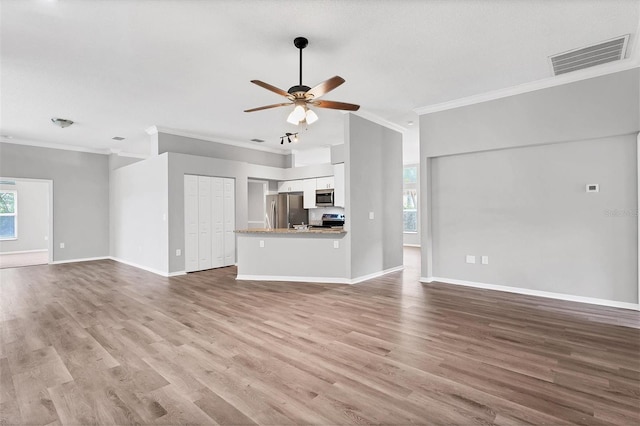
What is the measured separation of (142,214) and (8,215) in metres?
→ 6.46

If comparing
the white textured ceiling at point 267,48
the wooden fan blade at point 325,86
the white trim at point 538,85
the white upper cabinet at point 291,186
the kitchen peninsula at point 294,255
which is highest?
the white textured ceiling at point 267,48

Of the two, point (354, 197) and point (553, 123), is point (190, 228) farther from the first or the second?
point (553, 123)

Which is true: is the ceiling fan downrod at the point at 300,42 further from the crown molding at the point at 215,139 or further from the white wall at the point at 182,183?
the crown molding at the point at 215,139

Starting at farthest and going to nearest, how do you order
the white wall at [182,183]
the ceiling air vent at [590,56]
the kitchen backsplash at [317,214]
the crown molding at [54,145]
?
1. the kitchen backsplash at [317,214]
2. the crown molding at [54,145]
3. the white wall at [182,183]
4. the ceiling air vent at [590,56]

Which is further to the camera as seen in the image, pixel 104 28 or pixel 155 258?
pixel 155 258

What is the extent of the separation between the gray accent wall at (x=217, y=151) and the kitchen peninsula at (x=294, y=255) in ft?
8.47

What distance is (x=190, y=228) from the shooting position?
6.63 meters

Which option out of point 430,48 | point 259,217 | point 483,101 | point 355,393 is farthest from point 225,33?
point 259,217

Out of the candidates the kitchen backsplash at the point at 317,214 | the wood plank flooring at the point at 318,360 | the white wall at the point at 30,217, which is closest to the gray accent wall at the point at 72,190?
the white wall at the point at 30,217

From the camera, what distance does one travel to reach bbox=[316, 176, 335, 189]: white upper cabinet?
7.93 meters

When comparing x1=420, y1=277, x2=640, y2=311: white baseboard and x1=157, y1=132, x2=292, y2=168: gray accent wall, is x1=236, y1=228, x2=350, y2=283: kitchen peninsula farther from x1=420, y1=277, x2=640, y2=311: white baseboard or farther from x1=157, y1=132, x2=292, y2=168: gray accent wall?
x1=157, y1=132, x2=292, y2=168: gray accent wall

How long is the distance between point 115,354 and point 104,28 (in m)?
2.97

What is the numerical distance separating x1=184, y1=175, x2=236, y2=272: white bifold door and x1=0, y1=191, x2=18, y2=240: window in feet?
25.9

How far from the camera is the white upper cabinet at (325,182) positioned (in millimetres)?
7930
